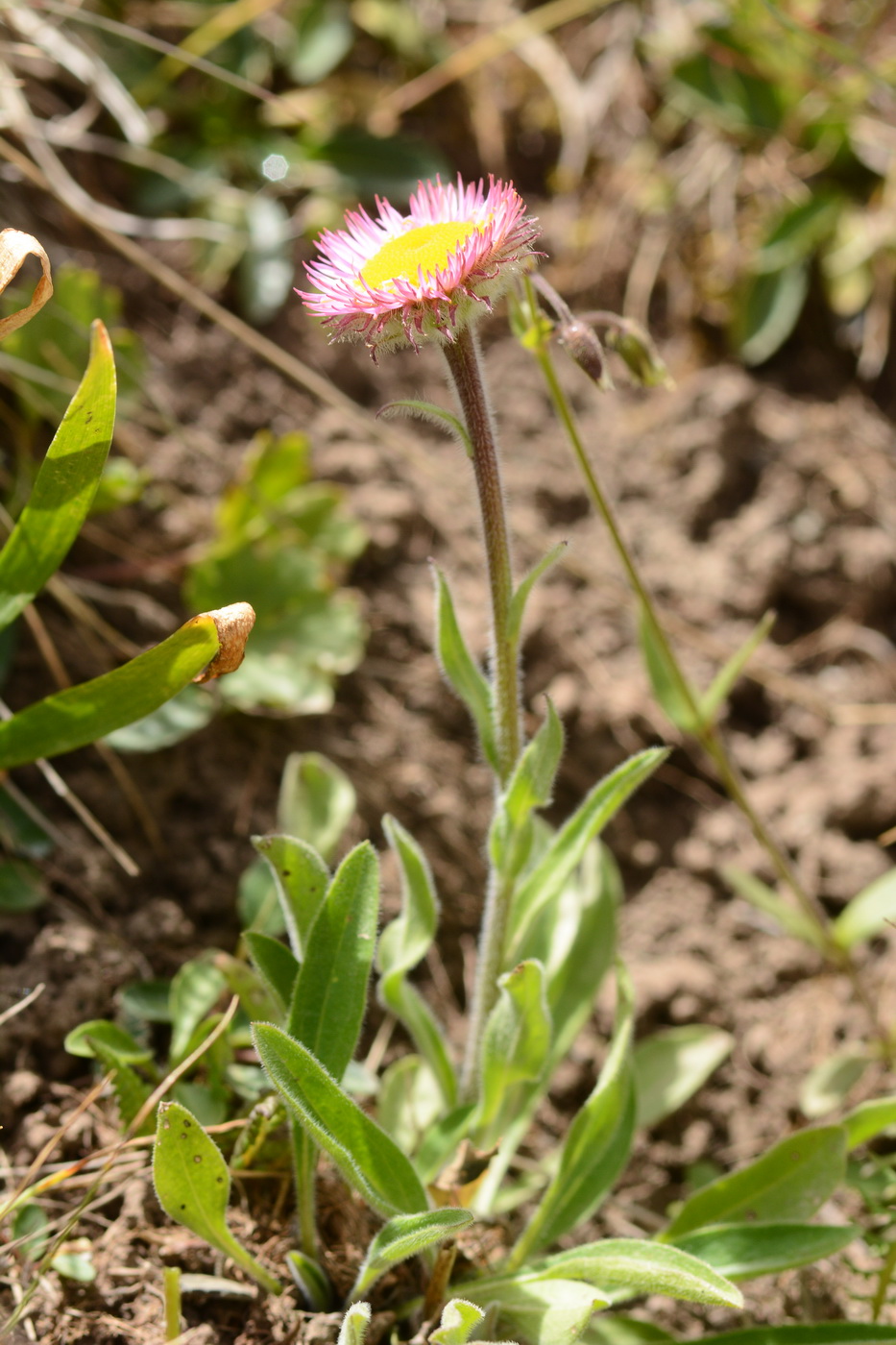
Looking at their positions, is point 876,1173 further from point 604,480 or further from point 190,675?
point 604,480

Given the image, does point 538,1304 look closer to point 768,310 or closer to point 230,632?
point 230,632

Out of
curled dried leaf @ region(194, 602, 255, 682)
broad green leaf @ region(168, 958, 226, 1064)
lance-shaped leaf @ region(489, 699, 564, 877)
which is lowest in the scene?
broad green leaf @ region(168, 958, 226, 1064)

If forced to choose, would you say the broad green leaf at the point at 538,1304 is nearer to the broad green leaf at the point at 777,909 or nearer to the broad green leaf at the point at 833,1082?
the broad green leaf at the point at 833,1082

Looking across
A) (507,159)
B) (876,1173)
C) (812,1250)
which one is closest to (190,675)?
(812,1250)

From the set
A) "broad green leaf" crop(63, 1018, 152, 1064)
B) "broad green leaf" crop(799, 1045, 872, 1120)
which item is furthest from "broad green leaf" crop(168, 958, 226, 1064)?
"broad green leaf" crop(799, 1045, 872, 1120)

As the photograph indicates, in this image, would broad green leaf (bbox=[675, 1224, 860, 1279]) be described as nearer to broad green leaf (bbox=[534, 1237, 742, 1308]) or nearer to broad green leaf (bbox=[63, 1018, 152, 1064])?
broad green leaf (bbox=[534, 1237, 742, 1308])

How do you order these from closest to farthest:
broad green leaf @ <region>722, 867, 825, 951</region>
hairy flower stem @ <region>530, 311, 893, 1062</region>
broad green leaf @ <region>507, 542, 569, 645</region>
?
1. broad green leaf @ <region>507, 542, 569, 645</region>
2. hairy flower stem @ <region>530, 311, 893, 1062</region>
3. broad green leaf @ <region>722, 867, 825, 951</region>

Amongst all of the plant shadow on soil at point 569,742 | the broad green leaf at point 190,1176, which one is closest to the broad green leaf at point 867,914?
the plant shadow on soil at point 569,742
